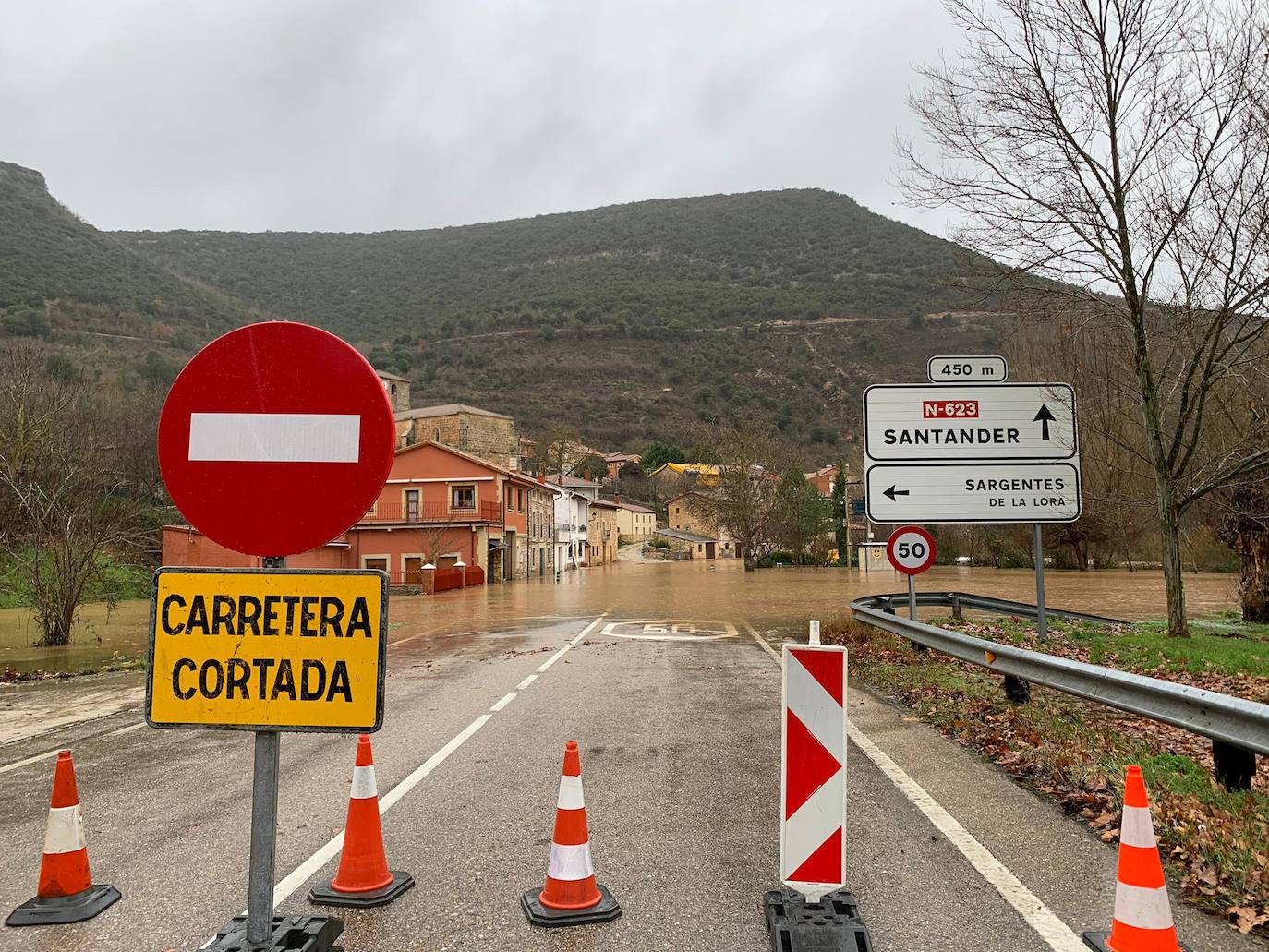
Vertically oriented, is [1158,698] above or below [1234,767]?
above

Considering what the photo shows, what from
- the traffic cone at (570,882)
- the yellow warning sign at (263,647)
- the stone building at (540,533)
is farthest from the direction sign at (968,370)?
the stone building at (540,533)

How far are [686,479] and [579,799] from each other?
4662 inches

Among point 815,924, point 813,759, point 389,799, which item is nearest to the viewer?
point 815,924

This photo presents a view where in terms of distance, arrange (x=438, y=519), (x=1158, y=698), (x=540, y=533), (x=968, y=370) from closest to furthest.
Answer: (x=1158, y=698) < (x=968, y=370) < (x=438, y=519) < (x=540, y=533)

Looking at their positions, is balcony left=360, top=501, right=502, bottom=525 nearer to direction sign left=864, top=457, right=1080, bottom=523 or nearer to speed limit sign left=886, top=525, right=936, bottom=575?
speed limit sign left=886, top=525, right=936, bottom=575

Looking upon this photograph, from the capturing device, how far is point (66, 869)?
12.3 feet

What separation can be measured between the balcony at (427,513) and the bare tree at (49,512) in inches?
1271

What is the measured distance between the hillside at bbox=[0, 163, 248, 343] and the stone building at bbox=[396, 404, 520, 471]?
25677 millimetres

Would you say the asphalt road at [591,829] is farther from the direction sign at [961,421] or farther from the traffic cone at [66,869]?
the direction sign at [961,421]

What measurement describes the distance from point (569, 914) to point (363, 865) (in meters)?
0.98

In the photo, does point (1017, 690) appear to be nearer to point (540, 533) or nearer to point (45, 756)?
point (45, 756)

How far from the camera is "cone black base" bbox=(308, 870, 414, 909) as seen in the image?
3.62m

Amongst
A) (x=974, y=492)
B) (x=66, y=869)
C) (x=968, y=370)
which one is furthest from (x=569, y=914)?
(x=968, y=370)

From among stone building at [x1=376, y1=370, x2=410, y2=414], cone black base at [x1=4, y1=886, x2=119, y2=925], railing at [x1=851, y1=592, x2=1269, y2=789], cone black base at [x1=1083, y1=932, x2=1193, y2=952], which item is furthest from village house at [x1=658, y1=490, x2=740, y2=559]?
cone black base at [x1=1083, y1=932, x2=1193, y2=952]
